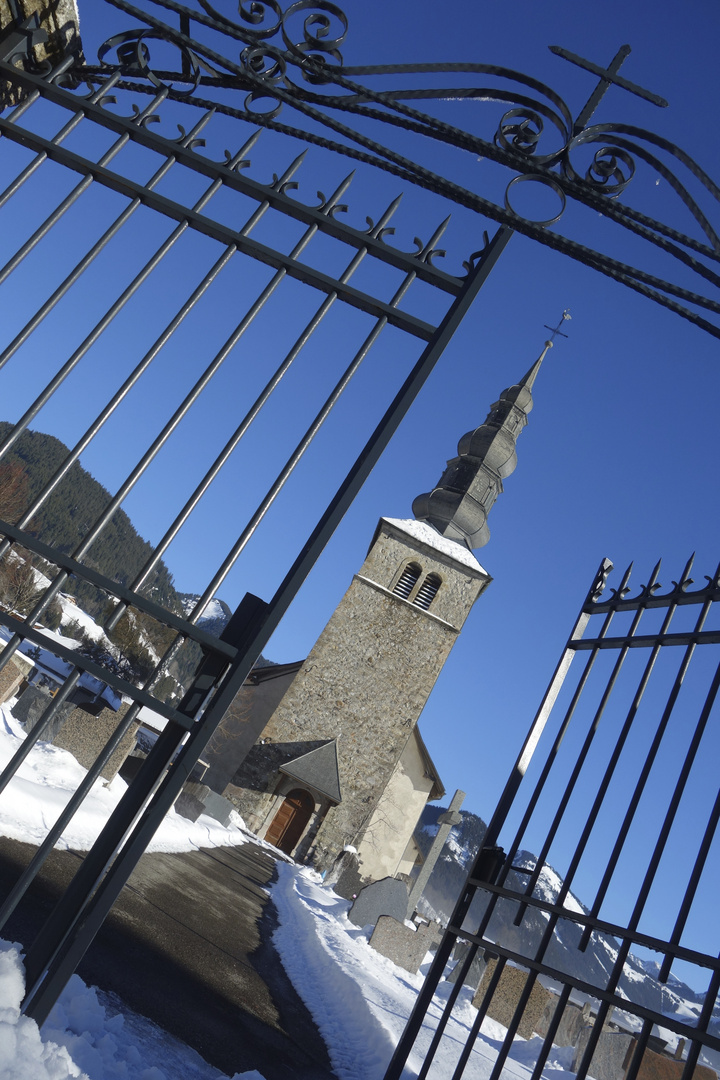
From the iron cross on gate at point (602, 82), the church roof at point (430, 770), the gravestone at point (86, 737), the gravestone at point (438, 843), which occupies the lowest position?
the gravestone at point (86, 737)

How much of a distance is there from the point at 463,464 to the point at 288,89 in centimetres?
3013

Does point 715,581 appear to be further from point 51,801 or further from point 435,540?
point 435,540

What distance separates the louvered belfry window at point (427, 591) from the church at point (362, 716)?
47mm

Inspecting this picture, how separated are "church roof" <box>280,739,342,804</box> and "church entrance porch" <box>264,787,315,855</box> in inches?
36.7

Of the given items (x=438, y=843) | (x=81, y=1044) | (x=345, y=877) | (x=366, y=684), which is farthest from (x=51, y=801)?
(x=366, y=684)

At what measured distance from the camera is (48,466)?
71.7 m

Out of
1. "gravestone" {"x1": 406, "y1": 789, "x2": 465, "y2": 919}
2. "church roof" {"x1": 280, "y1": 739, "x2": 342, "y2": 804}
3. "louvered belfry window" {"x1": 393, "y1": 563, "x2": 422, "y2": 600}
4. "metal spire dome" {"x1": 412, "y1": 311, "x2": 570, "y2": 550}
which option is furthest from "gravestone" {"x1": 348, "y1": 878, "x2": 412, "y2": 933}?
"metal spire dome" {"x1": 412, "y1": 311, "x2": 570, "y2": 550}

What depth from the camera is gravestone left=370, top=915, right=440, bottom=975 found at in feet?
37.4

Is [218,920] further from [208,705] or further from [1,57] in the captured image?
[1,57]

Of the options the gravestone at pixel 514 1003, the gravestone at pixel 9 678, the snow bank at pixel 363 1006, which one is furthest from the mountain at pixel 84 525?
the snow bank at pixel 363 1006

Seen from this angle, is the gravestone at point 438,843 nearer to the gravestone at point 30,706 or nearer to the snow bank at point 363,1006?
the snow bank at point 363,1006

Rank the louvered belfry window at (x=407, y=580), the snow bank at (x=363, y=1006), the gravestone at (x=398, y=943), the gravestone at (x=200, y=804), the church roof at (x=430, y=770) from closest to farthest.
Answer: the snow bank at (x=363, y=1006)
the gravestone at (x=398, y=943)
the gravestone at (x=200, y=804)
the louvered belfry window at (x=407, y=580)
the church roof at (x=430, y=770)

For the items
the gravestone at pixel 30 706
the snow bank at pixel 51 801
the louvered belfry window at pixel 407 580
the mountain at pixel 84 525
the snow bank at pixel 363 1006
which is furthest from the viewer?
the mountain at pixel 84 525

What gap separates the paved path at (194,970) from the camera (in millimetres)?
3963
